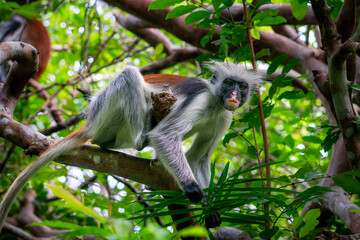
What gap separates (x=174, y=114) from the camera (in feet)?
14.3

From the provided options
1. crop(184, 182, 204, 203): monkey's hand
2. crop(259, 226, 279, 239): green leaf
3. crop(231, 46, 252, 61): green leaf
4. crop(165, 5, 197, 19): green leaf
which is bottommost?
crop(184, 182, 204, 203): monkey's hand

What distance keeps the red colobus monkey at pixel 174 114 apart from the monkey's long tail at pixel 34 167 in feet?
0.32

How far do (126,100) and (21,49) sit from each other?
Answer: 122cm

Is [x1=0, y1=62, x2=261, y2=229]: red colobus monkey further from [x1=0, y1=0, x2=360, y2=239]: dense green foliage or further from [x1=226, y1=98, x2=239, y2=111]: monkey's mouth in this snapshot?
[x1=0, y1=0, x2=360, y2=239]: dense green foliage

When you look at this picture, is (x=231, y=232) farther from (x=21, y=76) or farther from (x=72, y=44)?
(x=72, y=44)

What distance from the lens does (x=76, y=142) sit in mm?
3934

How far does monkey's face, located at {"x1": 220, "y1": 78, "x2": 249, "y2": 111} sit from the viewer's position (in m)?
4.16

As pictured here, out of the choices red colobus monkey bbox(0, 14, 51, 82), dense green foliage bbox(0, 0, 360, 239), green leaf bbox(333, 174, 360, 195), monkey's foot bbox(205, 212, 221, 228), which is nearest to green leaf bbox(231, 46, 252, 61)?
dense green foliage bbox(0, 0, 360, 239)

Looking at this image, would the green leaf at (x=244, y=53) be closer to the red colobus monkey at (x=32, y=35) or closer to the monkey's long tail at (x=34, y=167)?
the monkey's long tail at (x=34, y=167)

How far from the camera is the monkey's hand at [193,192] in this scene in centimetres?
328

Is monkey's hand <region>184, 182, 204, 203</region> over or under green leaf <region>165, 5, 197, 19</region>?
under

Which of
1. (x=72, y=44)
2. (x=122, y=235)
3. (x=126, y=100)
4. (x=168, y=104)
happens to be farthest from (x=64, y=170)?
(x=72, y=44)

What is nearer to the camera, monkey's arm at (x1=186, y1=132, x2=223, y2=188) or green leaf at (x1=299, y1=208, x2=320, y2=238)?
green leaf at (x1=299, y1=208, x2=320, y2=238)

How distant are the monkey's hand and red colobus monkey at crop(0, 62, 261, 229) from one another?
1.63 feet
